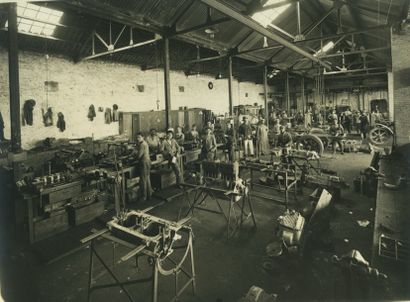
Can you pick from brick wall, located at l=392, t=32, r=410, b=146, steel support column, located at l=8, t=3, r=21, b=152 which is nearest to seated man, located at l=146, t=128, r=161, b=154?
steel support column, located at l=8, t=3, r=21, b=152

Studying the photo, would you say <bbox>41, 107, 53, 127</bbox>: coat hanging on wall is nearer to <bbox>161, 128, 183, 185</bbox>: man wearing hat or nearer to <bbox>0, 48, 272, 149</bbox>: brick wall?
<bbox>0, 48, 272, 149</bbox>: brick wall

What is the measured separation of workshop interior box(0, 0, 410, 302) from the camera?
3.55 meters

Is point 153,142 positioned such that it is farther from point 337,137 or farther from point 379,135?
point 379,135

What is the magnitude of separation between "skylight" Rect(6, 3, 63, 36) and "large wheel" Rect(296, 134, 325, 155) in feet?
32.0

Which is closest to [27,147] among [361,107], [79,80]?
[79,80]

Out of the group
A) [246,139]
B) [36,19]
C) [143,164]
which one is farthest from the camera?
[246,139]

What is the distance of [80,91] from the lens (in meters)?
11.2

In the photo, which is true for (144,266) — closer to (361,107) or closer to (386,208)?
(386,208)

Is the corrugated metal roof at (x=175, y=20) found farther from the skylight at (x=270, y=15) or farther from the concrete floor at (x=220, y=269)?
the concrete floor at (x=220, y=269)

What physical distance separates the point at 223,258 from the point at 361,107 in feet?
84.7

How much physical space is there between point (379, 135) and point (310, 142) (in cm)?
345

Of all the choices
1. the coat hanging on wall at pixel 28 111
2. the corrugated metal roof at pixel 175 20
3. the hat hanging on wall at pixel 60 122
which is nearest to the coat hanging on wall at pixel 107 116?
the hat hanging on wall at pixel 60 122

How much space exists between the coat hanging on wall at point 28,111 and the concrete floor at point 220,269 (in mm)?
5259

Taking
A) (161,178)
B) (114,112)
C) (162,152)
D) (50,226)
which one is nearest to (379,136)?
(162,152)
